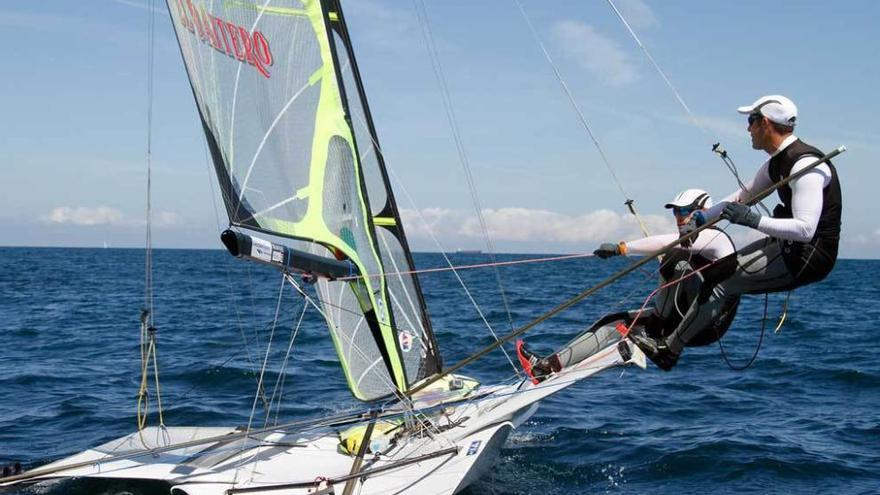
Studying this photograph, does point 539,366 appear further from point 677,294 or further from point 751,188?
point 751,188

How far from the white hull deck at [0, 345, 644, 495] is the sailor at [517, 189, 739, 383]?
0.91ft

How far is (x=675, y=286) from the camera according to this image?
700cm

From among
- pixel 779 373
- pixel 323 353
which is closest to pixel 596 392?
pixel 779 373

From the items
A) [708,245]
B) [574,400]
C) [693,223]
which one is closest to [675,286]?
[708,245]

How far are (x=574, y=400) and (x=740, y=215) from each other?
620 cm

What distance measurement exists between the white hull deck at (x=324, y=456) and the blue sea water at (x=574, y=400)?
1.16ft

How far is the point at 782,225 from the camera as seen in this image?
552 centimetres

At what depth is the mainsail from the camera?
6949 mm

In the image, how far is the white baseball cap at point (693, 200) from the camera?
21.2 feet

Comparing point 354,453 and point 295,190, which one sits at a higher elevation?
point 295,190

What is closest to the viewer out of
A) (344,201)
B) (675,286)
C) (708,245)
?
(708,245)

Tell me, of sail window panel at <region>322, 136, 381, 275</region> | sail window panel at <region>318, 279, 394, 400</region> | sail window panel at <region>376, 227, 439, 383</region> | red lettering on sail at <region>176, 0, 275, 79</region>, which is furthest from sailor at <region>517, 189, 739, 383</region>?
red lettering on sail at <region>176, 0, 275, 79</region>

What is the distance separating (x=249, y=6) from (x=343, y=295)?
285 centimetres

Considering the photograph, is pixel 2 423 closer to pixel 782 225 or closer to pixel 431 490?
pixel 431 490
